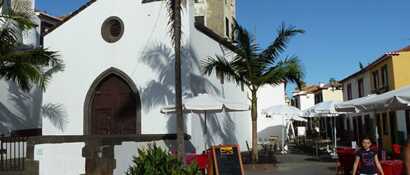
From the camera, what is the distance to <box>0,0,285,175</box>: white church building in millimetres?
22859

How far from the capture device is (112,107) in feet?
80.6

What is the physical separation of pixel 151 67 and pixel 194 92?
225 cm

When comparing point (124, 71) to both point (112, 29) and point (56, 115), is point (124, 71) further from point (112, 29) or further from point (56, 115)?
point (56, 115)

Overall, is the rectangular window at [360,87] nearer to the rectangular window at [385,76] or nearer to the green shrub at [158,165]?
the rectangular window at [385,76]

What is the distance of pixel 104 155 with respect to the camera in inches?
616

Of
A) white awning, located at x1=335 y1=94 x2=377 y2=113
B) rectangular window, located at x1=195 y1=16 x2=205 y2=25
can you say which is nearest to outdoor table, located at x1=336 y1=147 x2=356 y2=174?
white awning, located at x1=335 y1=94 x2=377 y2=113

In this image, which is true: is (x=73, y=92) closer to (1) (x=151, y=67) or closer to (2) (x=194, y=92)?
(1) (x=151, y=67)

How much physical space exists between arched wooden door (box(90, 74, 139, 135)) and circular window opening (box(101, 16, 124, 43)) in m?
1.77

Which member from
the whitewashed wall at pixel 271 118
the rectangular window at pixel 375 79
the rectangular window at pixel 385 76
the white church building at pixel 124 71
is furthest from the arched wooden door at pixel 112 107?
the whitewashed wall at pixel 271 118

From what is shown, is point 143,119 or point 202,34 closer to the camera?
point 143,119

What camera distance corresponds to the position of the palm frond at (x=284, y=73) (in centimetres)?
1906

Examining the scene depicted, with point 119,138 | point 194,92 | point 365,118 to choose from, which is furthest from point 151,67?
point 365,118

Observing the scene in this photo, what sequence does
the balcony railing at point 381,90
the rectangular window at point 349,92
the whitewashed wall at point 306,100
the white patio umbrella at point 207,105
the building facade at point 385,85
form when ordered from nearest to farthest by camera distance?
the white patio umbrella at point 207,105 < the building facade at point 385,85 < the balcony railing at point 381,90 < the rectangular window at point 349,92 < the whitewashed wall at point 306,100

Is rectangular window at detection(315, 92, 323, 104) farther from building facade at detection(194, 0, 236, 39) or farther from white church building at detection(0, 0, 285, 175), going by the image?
white church building at detection(0, 0, 285, 175)
